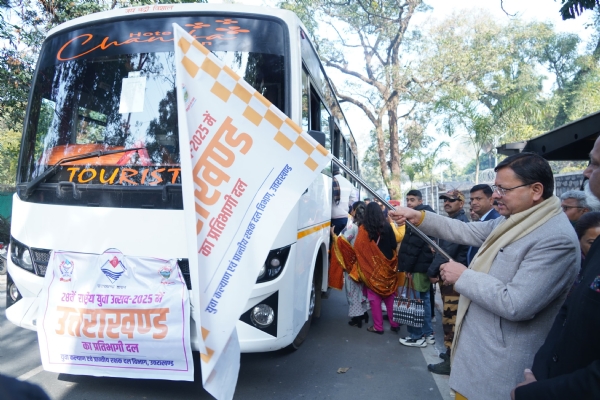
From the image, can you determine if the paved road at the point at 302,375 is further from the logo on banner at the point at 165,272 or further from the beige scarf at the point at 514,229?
the beige scarf at the point at 514,229

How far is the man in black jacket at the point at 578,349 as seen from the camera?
145 centimetres

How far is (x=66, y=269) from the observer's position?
338 cm

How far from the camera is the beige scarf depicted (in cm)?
219

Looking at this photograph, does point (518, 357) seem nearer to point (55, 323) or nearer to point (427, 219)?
point (427, 219)

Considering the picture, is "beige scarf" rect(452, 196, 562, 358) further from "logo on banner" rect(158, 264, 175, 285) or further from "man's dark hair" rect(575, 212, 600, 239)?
"logo on banner" rect(158, 264, 175, 285)

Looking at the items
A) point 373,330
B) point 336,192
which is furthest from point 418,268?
point 336,192

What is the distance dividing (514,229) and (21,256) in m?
3.65

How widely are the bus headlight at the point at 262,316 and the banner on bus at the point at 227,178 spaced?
132 cm

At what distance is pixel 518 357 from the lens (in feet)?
7.12

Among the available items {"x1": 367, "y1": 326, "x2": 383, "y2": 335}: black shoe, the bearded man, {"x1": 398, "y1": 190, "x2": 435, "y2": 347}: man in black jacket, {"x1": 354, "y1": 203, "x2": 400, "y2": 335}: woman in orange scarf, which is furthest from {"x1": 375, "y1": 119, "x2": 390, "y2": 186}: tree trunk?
the bearded man

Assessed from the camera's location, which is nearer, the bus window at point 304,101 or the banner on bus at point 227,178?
the banner on bus at point 227,178

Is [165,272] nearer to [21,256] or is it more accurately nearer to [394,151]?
[21,256]

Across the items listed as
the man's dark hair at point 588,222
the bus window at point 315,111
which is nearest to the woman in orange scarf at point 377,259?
the bus window at point 315,111

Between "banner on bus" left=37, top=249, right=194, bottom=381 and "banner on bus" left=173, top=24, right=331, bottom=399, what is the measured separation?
105 cm
